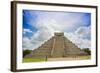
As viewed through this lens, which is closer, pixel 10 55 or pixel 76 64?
pixel 10 55

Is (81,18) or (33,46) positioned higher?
(81,18)

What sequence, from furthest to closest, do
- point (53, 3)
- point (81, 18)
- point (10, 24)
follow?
point (81, 18), point (53, 3), point (10, 24)

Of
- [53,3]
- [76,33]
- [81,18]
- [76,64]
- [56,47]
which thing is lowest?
[76,64]

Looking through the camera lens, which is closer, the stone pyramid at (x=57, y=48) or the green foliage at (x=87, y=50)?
the stone pyramid at (x=57, y=48)

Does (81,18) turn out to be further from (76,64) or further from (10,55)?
(10,55)

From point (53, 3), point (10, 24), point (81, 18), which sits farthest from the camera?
point (81, 18)

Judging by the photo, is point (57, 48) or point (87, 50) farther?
point (87, 50)

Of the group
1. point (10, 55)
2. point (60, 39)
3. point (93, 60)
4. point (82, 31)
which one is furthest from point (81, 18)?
point (10, 55)

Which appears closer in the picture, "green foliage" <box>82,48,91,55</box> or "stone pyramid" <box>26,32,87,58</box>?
"stone pyramid" <box>26,32,87,58</box>
